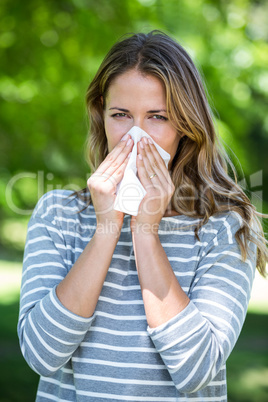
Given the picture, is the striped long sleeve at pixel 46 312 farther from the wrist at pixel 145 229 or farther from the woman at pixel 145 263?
the wrist at pixel 145 229

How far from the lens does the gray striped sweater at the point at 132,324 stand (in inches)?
71.5

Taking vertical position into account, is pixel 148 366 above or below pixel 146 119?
below

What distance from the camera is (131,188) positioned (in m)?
2.08

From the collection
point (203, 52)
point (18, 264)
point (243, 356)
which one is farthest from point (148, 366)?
point (18, 264)

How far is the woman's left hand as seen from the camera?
79.6 inches

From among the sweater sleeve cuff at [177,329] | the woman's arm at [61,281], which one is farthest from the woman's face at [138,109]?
the sweater sleeve cuff at [177,329]

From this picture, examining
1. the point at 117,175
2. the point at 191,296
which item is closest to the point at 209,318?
the point at 191,296

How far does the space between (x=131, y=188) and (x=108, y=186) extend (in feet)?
0.31

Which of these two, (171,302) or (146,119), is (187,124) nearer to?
(146,119)

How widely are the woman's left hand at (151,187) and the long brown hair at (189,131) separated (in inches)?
8.5

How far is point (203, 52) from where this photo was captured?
6023mm

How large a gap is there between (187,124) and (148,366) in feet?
3.41

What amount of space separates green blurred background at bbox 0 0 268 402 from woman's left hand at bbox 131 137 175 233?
3576mm

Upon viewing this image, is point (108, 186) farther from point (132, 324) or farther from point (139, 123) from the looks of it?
point (132, 324)
